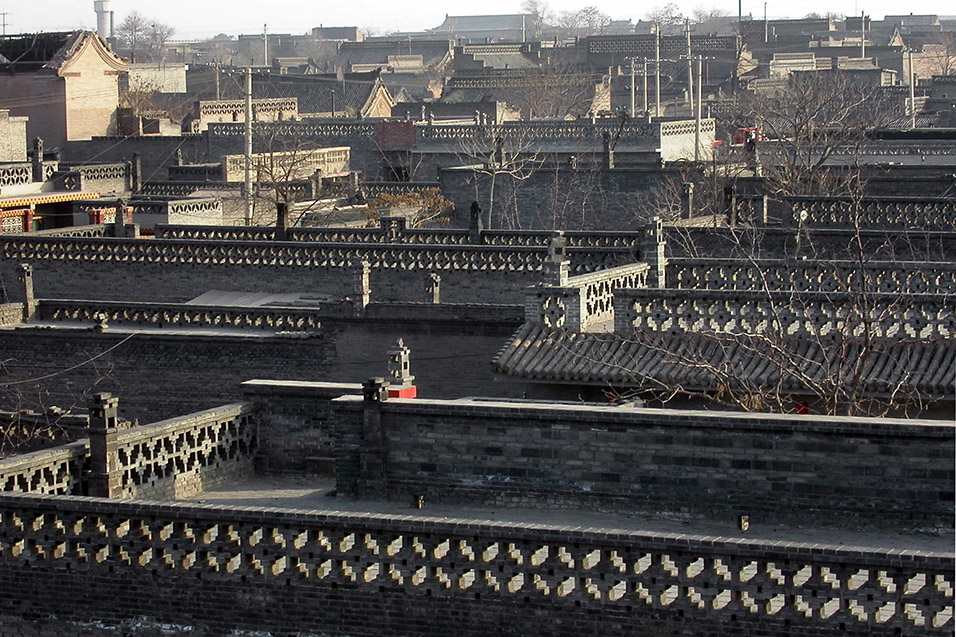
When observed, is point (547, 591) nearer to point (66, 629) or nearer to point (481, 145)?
point (66, 629)

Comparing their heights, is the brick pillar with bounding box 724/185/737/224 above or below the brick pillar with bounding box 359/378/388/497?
above

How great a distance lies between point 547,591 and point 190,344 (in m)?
14.5

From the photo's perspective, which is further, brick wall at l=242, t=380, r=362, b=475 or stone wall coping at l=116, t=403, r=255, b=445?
brick wall at l=242, t=380, r=362, b=475

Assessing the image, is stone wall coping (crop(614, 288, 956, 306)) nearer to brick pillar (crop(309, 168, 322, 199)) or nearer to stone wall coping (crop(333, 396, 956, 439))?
stone wall coping (crop(333, 396, 956, 439))

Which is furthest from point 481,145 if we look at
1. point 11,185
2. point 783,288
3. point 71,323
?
point 783,288

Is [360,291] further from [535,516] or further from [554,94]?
[554,94]

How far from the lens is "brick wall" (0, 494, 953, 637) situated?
1309cm

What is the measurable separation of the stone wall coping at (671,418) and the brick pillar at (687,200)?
2137cm

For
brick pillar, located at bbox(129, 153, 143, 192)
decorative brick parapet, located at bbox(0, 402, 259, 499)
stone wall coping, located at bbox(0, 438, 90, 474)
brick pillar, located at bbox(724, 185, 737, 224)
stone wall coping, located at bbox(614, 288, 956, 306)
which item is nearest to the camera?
stone wall coping, located at bbox(0, 438, 90, 474)

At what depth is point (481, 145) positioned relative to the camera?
57.4 meters

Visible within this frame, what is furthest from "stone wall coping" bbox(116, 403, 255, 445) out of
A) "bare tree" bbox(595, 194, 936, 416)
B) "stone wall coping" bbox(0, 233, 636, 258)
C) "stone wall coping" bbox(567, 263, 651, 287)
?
"stone wall coping" bbox(0, 233, 636, 258)

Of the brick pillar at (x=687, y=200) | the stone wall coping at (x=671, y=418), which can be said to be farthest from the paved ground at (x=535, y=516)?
the brick pillar at (x=687, y=200)

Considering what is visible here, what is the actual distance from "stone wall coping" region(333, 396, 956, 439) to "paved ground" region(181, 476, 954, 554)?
871 mm

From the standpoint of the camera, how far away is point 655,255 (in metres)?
25.9
